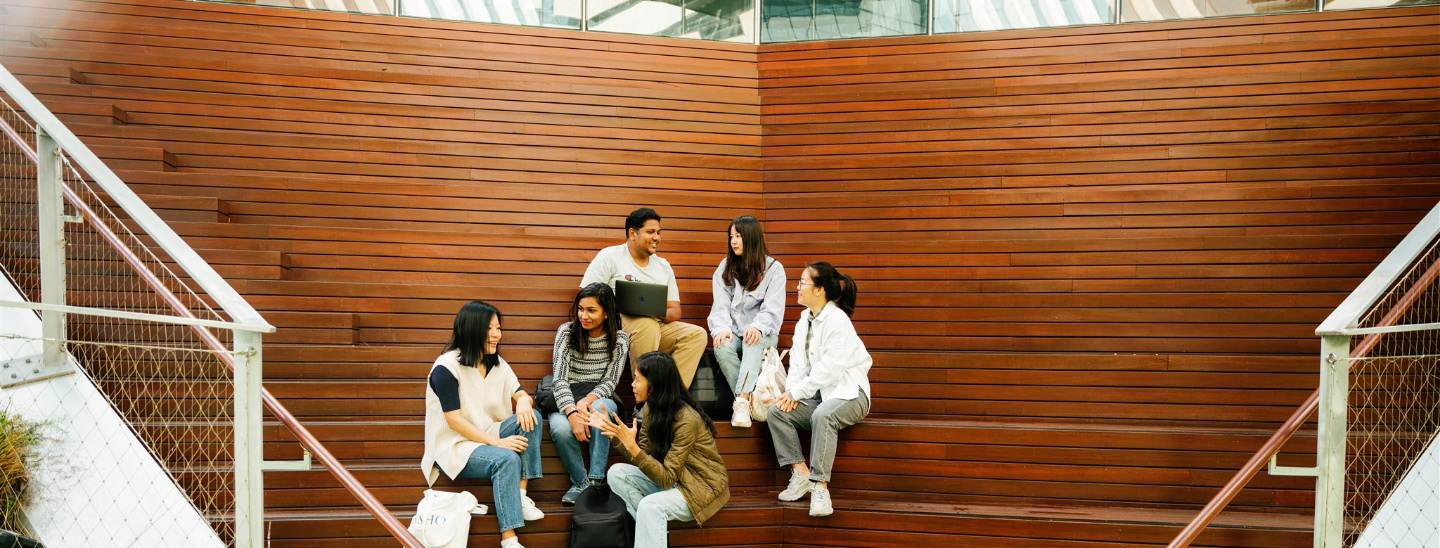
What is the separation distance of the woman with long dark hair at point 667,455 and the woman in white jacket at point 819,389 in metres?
0.40

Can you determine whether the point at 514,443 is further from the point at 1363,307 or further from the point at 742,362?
the point at 1363,307

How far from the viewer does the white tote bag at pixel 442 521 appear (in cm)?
371

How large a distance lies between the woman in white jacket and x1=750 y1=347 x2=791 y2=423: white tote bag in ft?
0.20

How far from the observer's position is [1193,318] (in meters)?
5.16

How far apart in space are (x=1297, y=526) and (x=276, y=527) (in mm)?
4012

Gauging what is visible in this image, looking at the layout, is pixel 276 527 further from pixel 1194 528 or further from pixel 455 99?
pixel 1194 528

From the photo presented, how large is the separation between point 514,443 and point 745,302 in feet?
4.73

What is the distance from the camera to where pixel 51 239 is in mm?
3459

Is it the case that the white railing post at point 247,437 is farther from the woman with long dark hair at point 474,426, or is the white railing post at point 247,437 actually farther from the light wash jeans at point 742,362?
the light wash jeans at point 742,362

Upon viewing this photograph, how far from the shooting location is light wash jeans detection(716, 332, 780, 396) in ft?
15.4

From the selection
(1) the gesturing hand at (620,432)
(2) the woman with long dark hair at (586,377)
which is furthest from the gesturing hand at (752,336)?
(1) the gesturing hand at (620,432)

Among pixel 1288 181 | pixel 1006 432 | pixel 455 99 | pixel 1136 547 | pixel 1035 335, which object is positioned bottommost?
pixel 1136 547

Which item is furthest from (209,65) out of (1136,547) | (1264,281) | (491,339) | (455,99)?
(1264,281)

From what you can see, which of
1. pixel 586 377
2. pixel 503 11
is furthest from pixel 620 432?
pixel 503 11
